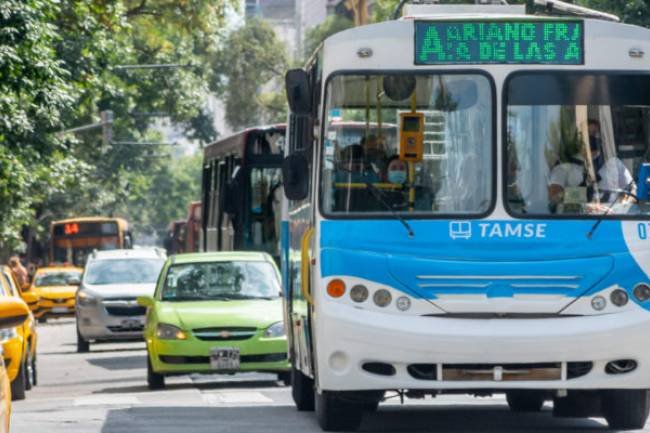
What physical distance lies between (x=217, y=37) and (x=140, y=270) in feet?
57.4

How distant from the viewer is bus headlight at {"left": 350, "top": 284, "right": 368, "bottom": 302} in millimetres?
13234

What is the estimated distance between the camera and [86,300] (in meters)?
32.6

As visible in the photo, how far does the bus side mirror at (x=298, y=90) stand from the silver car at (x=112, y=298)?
19021 mm

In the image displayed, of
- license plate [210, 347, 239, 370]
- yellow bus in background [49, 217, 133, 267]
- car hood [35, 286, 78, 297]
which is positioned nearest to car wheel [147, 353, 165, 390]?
license plate [210, 347, 239, 370]

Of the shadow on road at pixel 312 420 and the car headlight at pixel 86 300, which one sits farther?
the car headlight at pixel 86 300

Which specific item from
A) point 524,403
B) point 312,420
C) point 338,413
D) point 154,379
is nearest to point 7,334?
point 154,379

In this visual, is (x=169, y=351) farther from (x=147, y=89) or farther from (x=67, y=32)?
(x=147, y=89)

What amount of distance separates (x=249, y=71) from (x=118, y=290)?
49476 mm

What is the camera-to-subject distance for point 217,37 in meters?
50.4

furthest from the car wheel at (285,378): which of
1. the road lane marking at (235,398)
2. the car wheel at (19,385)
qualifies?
the car wheel at (19,385)

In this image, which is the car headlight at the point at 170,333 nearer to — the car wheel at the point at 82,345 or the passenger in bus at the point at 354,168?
the passenger in bus at the point at 354,168

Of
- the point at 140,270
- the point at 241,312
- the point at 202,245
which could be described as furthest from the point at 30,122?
the point at 241,312

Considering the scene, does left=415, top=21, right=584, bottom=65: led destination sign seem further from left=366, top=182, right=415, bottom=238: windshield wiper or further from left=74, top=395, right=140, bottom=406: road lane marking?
left=74, top=395, right=140, bottom=406: road lane marking

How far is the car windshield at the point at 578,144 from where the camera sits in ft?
43.9
